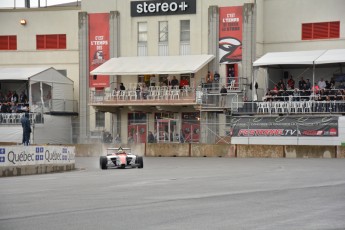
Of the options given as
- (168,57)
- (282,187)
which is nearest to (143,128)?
(168,57)

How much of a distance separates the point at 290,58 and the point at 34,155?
25.8 m

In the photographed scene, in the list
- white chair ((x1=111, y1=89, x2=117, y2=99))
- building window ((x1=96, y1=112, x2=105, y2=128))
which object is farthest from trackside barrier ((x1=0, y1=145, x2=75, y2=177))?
building window ((x1=96, y1=112, x2=105, y2=128))

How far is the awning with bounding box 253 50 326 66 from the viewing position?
50.7 m

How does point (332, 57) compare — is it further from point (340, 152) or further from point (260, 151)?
point (340, 152)

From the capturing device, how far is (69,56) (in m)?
63.6

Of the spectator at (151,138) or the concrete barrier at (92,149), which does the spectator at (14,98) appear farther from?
the spectator at (151,138)

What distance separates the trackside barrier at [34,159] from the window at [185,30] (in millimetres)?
26211

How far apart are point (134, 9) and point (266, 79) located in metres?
11.9

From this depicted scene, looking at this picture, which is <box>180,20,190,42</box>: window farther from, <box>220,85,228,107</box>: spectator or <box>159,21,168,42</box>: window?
<box>220,85,228,107</box>: spectator

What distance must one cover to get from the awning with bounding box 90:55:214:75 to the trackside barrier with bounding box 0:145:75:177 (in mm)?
22371

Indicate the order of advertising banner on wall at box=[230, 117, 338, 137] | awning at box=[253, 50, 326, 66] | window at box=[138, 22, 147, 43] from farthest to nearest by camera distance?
window at box=[138, 22, 147, 43]
awning at box=[253, 50, 326, 66]
advertising banner on wall at box=[230, 117, 338, 137]

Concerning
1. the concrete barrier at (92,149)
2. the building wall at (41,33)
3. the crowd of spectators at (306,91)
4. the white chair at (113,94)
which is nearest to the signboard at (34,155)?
the concrete barrier at (92,149)

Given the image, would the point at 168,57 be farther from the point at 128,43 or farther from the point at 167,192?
the point at 167,192

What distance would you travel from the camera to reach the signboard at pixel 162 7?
58.2 m
